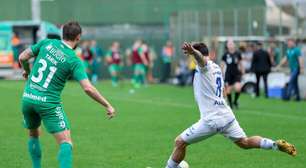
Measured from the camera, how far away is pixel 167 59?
44.9 m

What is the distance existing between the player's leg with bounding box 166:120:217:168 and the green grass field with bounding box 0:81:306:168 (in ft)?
3.57

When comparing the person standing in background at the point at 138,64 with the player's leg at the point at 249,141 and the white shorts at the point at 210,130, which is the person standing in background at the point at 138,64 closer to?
the player's leg at the point at 249,141

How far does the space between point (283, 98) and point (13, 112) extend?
1046 cm

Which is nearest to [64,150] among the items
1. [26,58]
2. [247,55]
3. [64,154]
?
[64,154]

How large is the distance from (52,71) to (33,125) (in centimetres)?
91

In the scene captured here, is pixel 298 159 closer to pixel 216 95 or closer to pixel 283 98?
pixel 216 95

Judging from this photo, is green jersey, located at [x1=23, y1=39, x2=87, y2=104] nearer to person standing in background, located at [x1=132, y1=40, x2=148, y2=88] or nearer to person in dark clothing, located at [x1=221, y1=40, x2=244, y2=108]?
person in dark clothing, located at [x1=221, y1=40, x2=244, y2=108]

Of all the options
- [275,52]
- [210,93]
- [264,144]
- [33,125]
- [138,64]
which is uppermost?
[210,93]

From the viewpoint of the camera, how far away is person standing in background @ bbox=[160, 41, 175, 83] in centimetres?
4397

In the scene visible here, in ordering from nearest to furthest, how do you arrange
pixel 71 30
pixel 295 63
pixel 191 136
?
pixel 71 30 < pixel 191 136 < pixel 295 63

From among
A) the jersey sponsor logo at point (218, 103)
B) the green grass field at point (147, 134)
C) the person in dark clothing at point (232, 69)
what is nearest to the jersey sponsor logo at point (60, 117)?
the jersey sponsor logo at point (218, 103)

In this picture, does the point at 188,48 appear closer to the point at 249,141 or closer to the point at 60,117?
the point at 249,141

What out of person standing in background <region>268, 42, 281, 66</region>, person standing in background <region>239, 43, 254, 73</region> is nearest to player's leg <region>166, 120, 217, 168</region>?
person standing in background <region>239, 43, 254, 73</region>

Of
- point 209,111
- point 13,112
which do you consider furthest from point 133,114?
point 209,111
